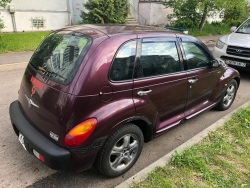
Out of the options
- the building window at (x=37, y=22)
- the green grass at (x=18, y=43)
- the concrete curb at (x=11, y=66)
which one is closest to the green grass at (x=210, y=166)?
the concrete curb at (x=11, y=66)

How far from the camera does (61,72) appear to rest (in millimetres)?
2281

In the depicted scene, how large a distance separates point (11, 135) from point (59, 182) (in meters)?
1.27

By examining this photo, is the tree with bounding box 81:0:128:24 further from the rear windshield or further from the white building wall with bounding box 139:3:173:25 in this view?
the rear windshield

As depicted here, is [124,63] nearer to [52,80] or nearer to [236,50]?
[52,80]

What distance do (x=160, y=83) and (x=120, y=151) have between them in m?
0.94

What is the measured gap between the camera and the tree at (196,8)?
1248cm

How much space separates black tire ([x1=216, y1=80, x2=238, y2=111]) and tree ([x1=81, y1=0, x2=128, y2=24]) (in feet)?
24.6

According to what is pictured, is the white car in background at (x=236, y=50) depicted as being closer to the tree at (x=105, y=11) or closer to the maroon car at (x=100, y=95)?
the maroon car at (x=100, y=95)

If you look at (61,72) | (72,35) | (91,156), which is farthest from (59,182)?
(72,35)

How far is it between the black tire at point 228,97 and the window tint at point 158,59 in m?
1.79

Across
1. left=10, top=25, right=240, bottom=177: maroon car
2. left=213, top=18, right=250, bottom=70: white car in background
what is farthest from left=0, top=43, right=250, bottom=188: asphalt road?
left=213, top=18, right=250, bottom=70: white car in background

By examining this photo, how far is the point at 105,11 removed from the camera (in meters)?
10.3

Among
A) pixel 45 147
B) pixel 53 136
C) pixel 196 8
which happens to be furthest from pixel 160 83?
pixel 196 8

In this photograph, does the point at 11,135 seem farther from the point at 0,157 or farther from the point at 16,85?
the point at 16,85
